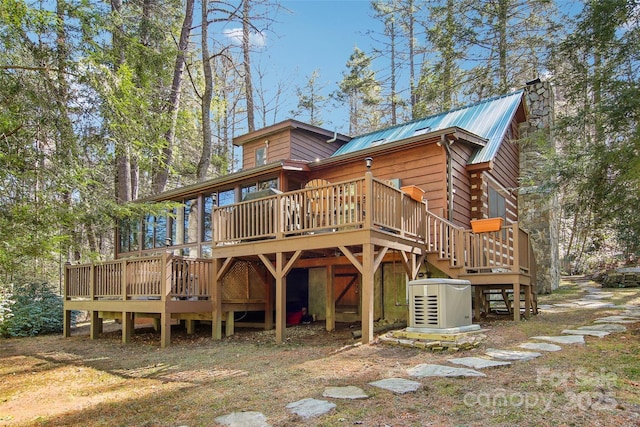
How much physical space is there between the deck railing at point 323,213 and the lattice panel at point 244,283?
0.81 m

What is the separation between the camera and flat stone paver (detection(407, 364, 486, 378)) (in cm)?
475

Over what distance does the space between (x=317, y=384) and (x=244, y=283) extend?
17.9 feet

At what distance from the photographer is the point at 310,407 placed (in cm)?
404

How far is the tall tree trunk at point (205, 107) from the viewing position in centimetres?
1834

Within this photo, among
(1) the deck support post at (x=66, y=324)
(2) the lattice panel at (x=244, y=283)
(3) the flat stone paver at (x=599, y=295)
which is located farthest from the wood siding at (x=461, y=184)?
(1) the deck support post at (x=66, y=324)

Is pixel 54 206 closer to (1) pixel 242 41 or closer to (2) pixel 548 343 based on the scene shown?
(2) pixel 548 343

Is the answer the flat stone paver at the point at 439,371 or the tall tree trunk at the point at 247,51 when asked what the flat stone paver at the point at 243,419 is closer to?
the flat stone paver at the point at 439,371

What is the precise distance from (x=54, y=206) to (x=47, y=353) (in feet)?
10.3

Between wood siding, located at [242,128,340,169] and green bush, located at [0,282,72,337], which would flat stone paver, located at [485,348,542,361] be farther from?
green bush, located at [0,282,72,337]


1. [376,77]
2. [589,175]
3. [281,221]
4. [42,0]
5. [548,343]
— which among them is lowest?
[548,343]

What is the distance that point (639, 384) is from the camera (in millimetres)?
4129

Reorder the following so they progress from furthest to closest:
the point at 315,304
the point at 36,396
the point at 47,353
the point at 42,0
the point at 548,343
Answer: the point at 315,304
the point at 47,353
the point at 42,0
the point at 548,343
the point at 36,396

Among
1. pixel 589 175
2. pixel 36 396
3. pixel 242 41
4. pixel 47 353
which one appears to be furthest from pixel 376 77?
pixel 36 396

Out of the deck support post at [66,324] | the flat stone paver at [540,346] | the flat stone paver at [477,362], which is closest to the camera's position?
the flat stone paver at [477,362]
